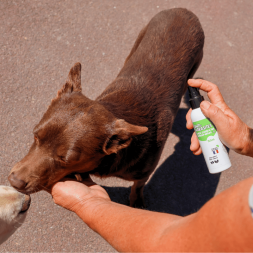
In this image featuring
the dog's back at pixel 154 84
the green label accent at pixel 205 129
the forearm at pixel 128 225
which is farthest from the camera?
the dog's back at pixel 154 84

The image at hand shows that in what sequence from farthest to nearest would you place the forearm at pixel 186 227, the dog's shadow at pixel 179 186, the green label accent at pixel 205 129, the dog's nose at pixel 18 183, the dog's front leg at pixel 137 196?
the dog's shadow at pixel 179 186, the dog's front leg at pixel 137 196, the green label accent at pixel 205 129, the dog's nose at pixel 18 183, the forearm at pixel 186 227

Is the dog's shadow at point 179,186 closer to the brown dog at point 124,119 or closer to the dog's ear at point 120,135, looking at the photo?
the brown dog at point 124,119

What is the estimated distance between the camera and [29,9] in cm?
469

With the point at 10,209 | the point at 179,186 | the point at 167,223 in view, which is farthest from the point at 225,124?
the point at 10,209

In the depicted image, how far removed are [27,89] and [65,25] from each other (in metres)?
1.59

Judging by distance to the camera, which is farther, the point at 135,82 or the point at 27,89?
the point at 27,89

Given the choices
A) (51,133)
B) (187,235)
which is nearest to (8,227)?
(51,133)

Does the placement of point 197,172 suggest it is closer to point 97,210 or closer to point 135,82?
point 135,82

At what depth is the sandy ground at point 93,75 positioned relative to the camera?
364 cm

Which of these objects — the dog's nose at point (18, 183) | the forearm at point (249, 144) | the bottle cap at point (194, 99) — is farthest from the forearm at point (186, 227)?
the forearm at point (249, 144)

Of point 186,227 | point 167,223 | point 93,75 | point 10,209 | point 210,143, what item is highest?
point 93,75

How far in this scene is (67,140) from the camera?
2195mm

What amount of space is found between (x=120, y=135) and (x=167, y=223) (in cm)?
100

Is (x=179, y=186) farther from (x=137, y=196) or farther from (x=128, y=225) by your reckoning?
(x=128, y=225)
